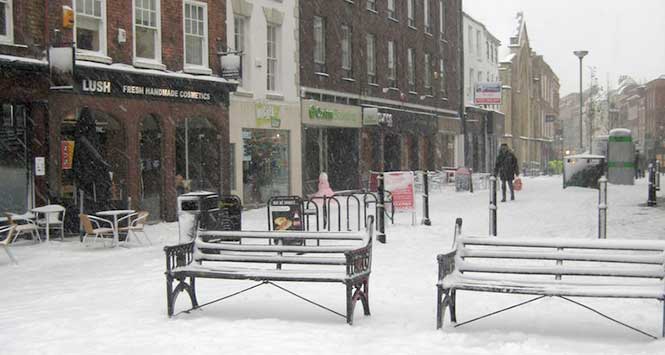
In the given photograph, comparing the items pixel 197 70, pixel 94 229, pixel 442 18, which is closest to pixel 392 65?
pixel 442 18

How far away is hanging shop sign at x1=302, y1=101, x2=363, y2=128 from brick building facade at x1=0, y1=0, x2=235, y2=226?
5499 millimetres

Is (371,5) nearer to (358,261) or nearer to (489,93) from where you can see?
(489,93)

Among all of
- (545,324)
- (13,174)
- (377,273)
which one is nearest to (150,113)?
(13,174)

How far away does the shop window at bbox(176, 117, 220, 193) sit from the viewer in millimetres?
21391

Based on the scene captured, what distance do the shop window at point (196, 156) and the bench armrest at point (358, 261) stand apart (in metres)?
13.4

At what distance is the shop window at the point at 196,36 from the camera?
2131 cm

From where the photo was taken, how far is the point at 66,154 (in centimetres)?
1716

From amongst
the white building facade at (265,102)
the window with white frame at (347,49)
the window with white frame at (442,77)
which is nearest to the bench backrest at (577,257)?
the white building facade at (265,102)

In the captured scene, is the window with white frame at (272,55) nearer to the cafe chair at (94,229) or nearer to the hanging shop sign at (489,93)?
the cafe chair at (94,229)

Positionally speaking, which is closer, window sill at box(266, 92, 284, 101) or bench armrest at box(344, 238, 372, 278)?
bench armrest at box(344, 238, 372, 278)

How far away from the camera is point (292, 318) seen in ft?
27.2

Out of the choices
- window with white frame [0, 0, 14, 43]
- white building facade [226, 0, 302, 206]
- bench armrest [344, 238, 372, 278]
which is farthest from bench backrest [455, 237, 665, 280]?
white building facade [226, 0, 302, 206]

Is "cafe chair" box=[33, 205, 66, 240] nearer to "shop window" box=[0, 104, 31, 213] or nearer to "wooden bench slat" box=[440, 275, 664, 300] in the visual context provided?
"shop window" box=[0, 104, 31, 213]

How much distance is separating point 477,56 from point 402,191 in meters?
35.5
